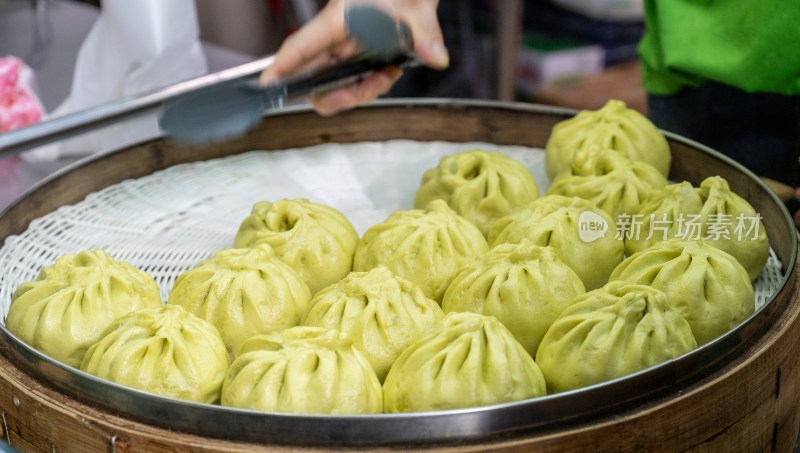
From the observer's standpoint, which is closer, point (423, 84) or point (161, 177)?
point (161, 177)

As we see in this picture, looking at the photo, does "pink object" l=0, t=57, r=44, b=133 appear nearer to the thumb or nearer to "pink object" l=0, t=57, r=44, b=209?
"pink object" l=0, t=57, r=44, b=209

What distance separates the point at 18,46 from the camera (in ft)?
12.4

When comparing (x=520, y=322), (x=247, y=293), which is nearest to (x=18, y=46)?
(x=247, y=293)

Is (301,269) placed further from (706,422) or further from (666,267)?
(706,422)

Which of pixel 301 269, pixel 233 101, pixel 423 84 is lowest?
pixel 423 84

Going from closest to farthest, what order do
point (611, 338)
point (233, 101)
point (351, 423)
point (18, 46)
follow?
point (351, 423)
point (611, 338)
point (233, 101)
point (18, 46)

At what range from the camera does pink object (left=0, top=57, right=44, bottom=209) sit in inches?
104

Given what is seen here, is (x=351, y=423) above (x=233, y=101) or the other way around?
the other way around

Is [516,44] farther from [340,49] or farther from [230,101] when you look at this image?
[230,101]

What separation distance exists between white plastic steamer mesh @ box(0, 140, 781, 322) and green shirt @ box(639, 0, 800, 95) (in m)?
0.50

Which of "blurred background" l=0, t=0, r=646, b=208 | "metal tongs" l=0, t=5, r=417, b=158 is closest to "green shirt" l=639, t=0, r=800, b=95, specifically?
"metal tongs" l=0, t=5, r=417, b=158

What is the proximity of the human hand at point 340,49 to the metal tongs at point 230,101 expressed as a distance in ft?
0.17

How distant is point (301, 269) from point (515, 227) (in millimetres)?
495

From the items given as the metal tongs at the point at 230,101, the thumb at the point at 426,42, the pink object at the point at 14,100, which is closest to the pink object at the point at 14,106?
the pink object at the point at 14,100
